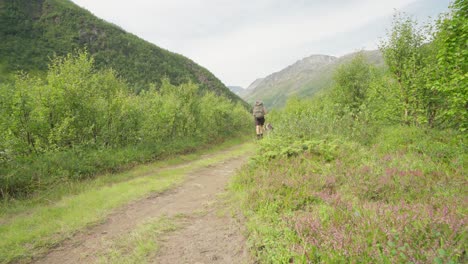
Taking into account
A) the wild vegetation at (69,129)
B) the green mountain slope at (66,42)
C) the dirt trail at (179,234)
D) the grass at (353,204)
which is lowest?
the dirt trail at (179,234)

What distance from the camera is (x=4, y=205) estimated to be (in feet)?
25.8

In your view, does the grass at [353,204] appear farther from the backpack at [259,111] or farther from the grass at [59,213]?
the backpack at [259,111]

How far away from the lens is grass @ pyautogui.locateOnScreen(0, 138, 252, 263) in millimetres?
5148

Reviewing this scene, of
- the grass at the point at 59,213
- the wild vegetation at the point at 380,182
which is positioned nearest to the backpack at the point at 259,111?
the wild vegetation at the point at 380,182

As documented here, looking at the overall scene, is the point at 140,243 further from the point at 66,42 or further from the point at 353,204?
the point at 66,42

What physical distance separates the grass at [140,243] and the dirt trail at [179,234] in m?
0.20

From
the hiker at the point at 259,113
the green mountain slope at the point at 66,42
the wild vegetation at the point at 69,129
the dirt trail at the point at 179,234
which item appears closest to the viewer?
the dirt trail at the point at 179,234

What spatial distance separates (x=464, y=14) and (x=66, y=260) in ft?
49.7

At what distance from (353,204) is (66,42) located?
111258 millimetres

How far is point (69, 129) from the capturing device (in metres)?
13.2

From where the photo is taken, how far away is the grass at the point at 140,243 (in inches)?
165

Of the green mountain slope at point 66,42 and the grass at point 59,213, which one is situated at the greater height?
the green mountain slope at point 66,42

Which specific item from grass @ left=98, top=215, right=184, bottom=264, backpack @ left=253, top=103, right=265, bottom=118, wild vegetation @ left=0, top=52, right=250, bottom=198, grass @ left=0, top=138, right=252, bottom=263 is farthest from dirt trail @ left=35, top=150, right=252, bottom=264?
backpack @ left=253, top=103, right=265, bottom=118

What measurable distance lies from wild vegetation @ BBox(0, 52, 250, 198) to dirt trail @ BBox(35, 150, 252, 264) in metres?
5.76
